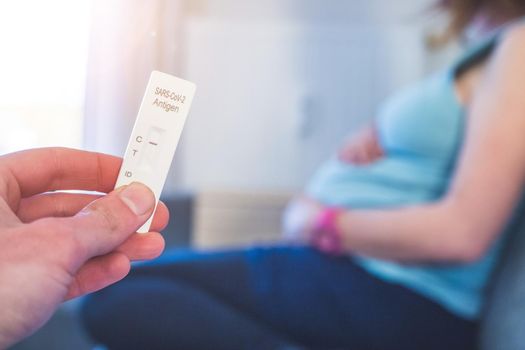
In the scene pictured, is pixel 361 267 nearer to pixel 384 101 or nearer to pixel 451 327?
pixel 451 327

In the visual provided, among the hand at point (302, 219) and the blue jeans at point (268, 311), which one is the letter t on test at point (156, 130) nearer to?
the blue jeans at point (268, 311)

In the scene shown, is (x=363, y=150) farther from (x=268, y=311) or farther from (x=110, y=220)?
(x=110, y=220)

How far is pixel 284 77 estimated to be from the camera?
1.24m

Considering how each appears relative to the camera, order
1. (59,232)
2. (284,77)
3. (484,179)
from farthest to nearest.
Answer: (284,77)
(484,179)
(59,232)

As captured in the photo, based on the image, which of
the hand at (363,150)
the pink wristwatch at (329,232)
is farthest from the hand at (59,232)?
the hand at (363,150)

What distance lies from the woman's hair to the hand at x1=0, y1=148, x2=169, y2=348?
25.5 inches

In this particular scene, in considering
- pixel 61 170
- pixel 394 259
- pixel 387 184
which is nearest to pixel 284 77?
pixel 387 184

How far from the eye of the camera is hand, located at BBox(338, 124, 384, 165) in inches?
34.2

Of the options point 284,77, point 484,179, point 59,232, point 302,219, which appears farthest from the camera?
point 284,77

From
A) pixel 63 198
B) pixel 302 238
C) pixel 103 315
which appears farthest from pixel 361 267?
pixel 63 198

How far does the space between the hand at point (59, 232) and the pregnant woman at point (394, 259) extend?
0.29m

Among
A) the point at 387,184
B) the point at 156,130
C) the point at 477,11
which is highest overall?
the point at 477,11

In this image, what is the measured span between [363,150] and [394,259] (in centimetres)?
25

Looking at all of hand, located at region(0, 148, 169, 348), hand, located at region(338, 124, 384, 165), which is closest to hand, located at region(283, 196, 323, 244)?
hand, located at region(338, 124, 384, 165)
